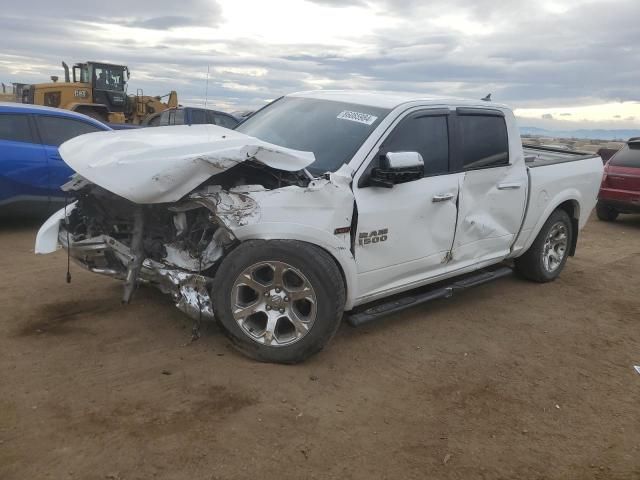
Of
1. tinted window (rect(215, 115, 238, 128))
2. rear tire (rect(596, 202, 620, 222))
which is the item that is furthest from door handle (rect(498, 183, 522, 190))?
tinted window (rect(215, 115, 238, 128))

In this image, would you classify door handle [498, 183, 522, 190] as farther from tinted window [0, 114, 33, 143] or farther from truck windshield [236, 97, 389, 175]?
tinted window [0, 114, 33, 143]

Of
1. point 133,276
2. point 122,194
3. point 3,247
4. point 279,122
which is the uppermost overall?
→ point 279,122

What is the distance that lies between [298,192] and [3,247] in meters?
4.41

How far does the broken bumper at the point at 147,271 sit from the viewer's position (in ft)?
12.5

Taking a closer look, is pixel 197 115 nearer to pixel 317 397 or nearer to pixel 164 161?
pixel 164 161

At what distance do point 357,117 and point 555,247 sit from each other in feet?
10.6

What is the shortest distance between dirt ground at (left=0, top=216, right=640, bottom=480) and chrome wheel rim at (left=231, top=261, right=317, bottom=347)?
23 cm

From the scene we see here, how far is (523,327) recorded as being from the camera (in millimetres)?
5016

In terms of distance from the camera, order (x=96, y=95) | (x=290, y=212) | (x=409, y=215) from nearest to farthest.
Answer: (x=290, y=212) → (x=409, y=215) → (x=96, y=95)

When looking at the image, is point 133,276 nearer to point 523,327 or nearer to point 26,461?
point 26,461

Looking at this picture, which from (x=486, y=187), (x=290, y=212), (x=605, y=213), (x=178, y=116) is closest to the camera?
(x=290, y=212)

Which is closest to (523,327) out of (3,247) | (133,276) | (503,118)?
(503,118)

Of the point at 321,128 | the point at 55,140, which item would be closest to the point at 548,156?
the point at 321,128

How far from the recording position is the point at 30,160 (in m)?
6.98
